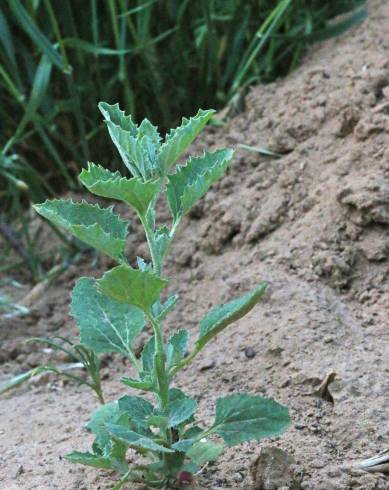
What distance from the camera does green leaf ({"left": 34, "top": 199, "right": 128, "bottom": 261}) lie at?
1066 millimetres

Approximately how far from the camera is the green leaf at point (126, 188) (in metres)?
1.05

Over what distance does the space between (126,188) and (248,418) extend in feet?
Result: 1.19

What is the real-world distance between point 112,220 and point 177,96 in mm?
1433

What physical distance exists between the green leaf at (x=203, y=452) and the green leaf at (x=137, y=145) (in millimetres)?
389

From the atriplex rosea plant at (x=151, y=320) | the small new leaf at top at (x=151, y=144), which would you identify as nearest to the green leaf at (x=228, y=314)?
the atriplex rosea plant at (x=151, y=320)

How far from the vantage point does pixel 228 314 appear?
1.12 metres

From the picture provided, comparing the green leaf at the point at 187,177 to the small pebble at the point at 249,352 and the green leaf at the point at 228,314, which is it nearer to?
the green leaf at the point at 228,314

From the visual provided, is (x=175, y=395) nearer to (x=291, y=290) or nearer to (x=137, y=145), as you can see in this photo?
(x=137, y=145)

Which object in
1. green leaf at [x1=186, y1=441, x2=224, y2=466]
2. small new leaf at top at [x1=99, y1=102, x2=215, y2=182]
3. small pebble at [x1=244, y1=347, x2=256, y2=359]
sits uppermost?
small new leaf at top at [x1=99, y1=102, x2=215, y2=182]

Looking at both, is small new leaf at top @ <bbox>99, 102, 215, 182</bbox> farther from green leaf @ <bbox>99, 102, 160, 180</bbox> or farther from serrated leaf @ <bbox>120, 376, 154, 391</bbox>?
serrated leaf @ <bbox>120, 376, 154, 391</bbox>

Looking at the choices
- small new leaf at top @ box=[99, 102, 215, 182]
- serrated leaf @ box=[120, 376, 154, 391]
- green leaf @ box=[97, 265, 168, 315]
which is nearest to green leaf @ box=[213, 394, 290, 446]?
serrated leaf @ box=[120, 376, 154, 391]

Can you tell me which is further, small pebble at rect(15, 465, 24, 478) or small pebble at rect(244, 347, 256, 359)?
small pebble at rect(244, 347, 256, 359)

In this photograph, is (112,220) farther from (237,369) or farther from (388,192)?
(388,192)

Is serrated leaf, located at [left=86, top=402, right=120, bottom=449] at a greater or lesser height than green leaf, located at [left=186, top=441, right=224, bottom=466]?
greater
